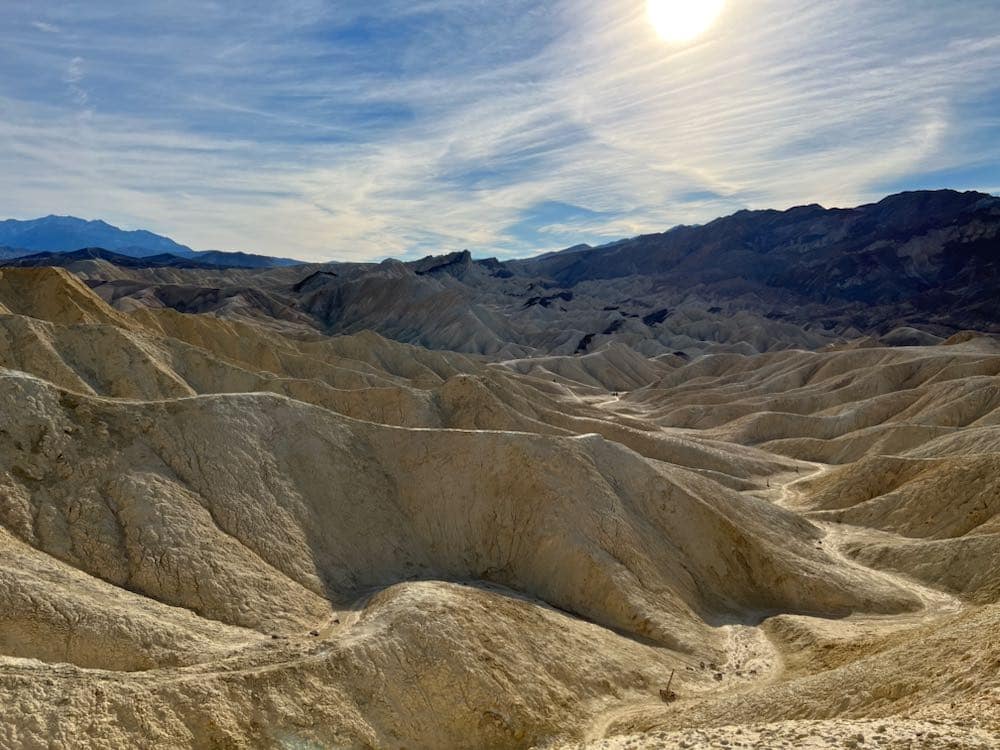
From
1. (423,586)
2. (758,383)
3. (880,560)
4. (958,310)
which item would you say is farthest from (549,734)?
(958,310)

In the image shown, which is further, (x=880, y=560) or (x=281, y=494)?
(x=880, y=560)

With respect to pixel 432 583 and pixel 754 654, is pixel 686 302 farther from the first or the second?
pixel 432 583

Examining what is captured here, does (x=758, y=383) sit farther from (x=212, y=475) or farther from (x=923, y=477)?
(x=212, y=475)

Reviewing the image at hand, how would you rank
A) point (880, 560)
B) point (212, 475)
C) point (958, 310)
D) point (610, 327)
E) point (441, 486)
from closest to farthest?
1. point (212, 475)
2. point (441, 486)
3. point (880, 560)
4. point (958, 310)
5. point (610, 327)

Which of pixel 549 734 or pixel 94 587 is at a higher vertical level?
pixel 94 587

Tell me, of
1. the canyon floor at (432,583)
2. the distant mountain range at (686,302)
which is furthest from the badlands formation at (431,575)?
the distant mountain range at (686,302)

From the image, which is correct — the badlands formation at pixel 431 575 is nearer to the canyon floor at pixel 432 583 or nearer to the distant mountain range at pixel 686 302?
the canyon floor at pixel 432 583

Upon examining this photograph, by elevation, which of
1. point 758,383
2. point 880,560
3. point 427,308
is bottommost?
point 880,560
